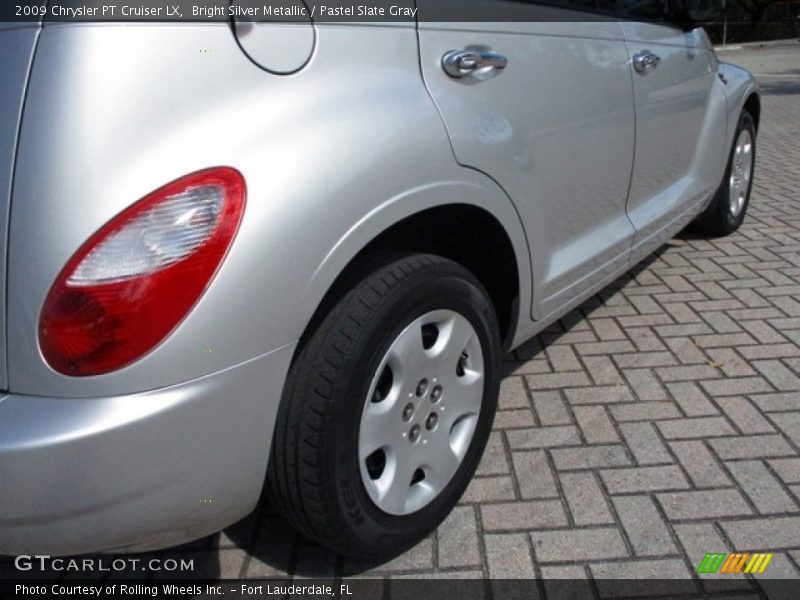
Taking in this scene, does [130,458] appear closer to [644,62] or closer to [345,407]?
[345,407]

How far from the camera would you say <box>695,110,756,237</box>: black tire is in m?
4.24

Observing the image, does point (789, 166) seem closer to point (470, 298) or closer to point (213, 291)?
point (470, 298)

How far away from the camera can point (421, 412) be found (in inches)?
76.9

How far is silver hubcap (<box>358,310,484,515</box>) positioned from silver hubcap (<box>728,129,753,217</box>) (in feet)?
9.65

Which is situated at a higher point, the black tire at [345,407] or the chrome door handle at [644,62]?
the chrome door handle at [644,62]

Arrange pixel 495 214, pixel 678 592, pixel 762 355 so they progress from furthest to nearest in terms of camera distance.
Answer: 1. pixel 762 355
2. pixel 495 214
3. pixel 678 592

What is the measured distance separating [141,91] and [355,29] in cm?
55

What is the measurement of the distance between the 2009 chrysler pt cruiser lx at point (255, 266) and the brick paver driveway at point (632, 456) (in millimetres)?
227

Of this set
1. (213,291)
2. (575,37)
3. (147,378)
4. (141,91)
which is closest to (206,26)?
(141,91)

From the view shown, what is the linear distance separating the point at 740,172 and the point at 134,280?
Result: 407 cm

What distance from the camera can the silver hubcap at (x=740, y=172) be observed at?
4.33m

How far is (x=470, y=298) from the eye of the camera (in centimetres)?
200

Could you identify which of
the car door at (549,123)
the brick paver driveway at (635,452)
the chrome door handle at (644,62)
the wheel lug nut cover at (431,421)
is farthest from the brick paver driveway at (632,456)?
the chrome door handle at (644,62)

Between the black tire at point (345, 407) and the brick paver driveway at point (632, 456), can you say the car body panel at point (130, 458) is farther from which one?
the brick paver driveway at point (632, 456)
